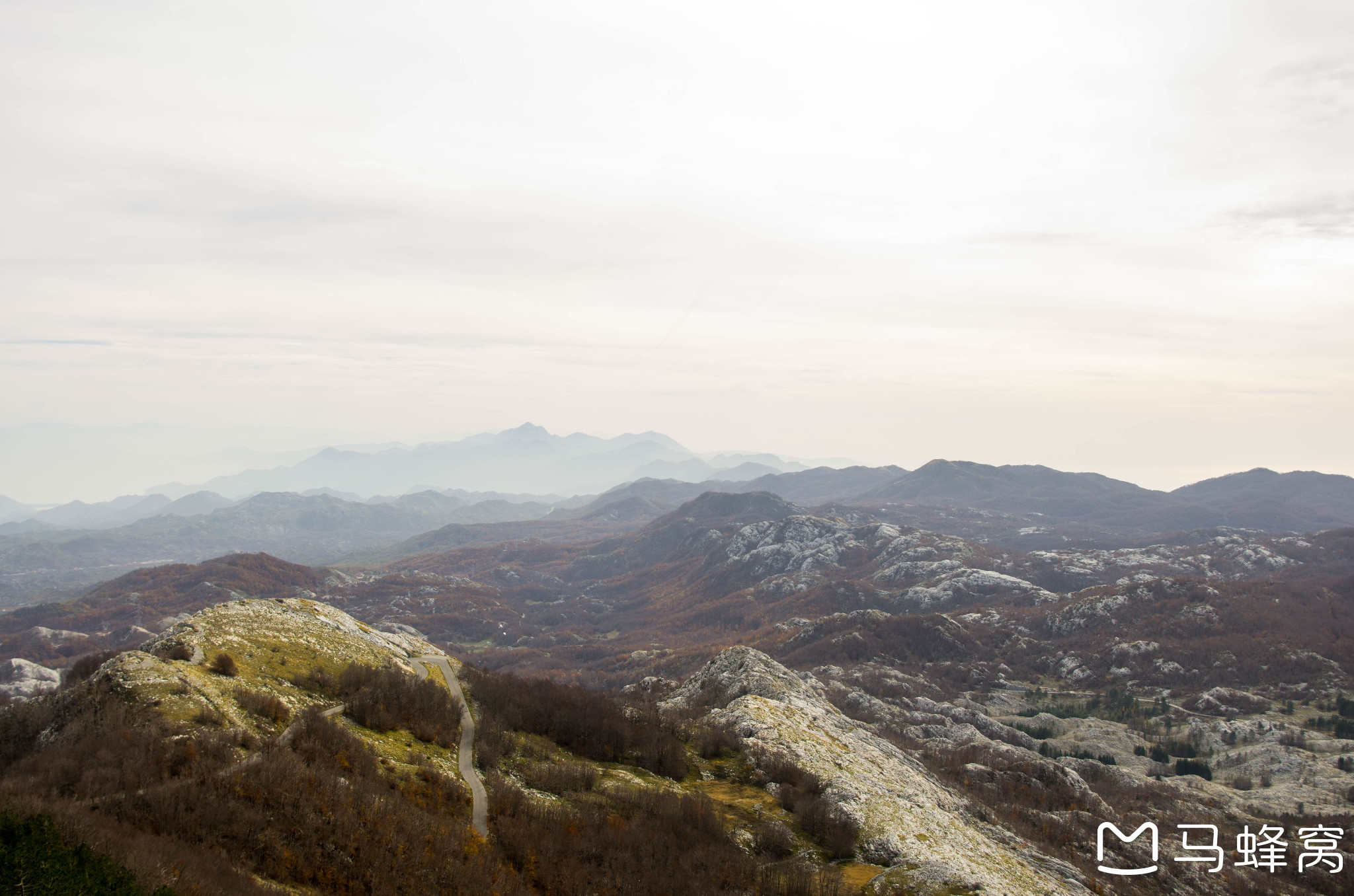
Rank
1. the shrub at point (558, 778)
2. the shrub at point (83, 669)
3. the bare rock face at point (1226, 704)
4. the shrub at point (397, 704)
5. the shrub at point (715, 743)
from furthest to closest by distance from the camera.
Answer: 1. the bare rock face at point (1226, 704)
2. the shrub at point (715, 743)
3. the shrub at point (83, 669)
4. the shrub at point (558, 778)
5. the shrub at point (397, 704)

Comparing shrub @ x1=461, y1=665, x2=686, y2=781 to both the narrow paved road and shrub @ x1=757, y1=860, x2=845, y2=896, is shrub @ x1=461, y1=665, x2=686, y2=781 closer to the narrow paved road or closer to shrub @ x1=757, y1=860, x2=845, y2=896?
the narrow paved road

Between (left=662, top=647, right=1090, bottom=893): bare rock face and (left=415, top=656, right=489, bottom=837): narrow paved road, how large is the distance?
26975mm

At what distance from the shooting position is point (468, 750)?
42938 millimetres

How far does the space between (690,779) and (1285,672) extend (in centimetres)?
22159

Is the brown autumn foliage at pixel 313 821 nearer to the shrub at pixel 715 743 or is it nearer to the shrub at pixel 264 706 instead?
the shrub at pixel 264 706

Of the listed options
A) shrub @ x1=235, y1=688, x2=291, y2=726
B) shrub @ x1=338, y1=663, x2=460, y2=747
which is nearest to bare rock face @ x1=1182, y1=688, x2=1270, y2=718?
shrub @ x1=338, y1=663, x2=460, y2=747

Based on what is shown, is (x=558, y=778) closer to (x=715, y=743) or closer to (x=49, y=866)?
(x=715, y=743)

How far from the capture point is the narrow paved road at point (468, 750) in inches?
1320

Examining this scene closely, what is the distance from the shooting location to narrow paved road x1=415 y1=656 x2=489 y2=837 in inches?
1320

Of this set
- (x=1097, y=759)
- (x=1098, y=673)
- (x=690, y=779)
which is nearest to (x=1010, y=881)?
(x=690, y=779)

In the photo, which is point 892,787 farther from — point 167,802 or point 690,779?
point 167,802

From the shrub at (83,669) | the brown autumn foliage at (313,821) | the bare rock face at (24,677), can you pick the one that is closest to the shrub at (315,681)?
the brown autumn foliage at (313,821)

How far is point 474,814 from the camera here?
3359cm

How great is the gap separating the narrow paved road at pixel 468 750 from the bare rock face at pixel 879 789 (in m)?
27.0
